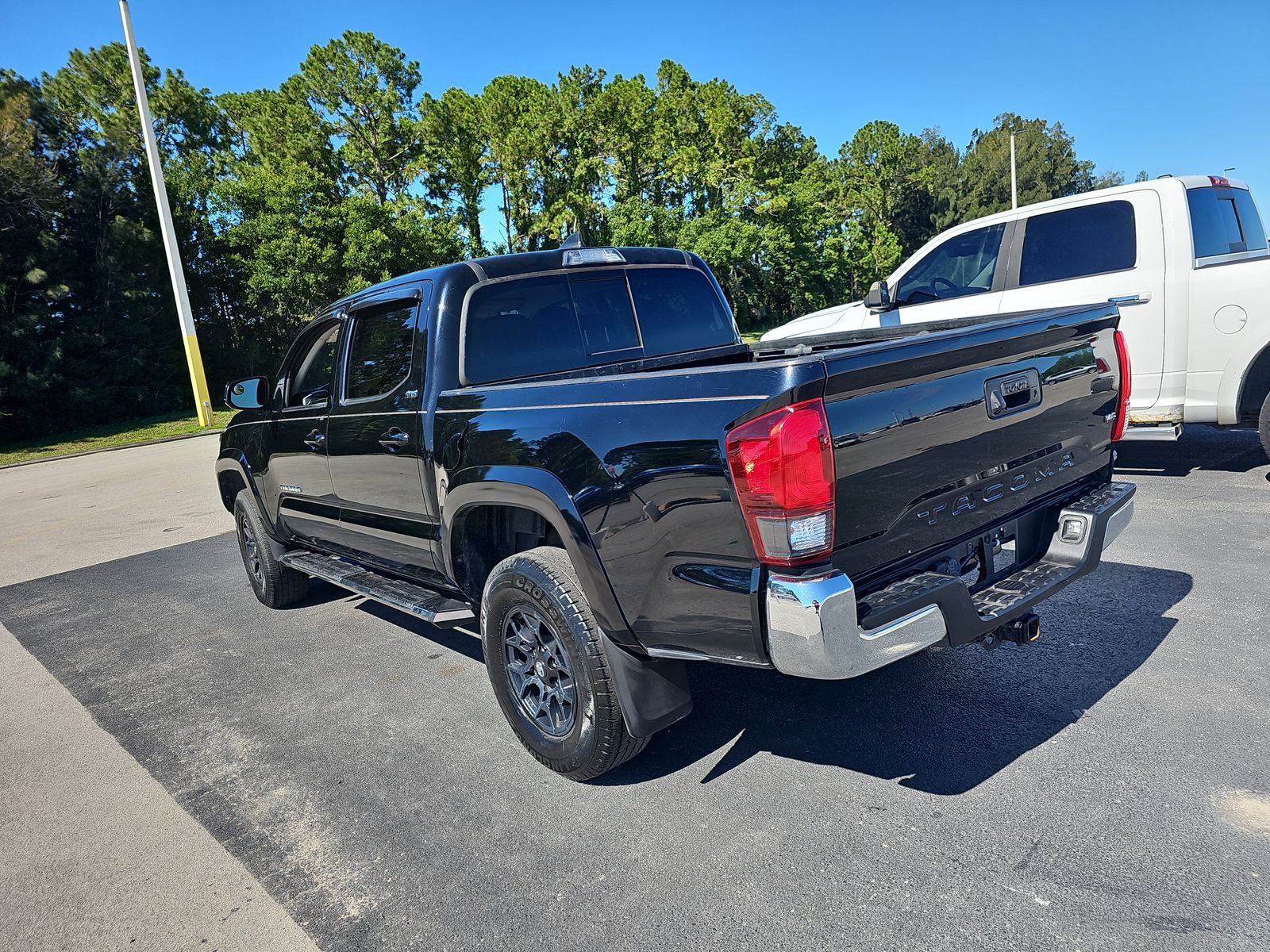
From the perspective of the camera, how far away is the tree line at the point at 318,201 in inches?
955

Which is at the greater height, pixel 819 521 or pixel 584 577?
pixel 819 521

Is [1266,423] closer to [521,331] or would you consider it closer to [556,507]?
[521,331]

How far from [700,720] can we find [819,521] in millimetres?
1558

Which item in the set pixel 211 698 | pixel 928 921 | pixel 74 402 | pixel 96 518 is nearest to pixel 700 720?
pixel 928 921

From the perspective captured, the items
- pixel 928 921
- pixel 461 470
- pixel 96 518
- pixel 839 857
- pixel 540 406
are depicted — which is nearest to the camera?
pixel 928 921

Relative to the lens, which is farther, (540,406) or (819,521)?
(540,406)

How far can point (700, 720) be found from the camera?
3.54 meters

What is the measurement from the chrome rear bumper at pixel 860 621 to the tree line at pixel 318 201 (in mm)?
26279

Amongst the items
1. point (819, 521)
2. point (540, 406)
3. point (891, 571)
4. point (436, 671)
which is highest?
point (540, 406)

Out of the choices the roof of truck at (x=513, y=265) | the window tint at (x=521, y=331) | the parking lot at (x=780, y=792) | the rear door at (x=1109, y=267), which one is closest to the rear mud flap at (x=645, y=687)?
the parking lot at (x=780, y=792)

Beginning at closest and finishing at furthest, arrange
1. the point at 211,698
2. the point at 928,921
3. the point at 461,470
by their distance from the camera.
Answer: the point at 928,921
the point at 461,470
the point at 211,698

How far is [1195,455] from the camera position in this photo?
7.56 m

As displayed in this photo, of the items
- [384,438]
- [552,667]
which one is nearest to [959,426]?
[552,667]

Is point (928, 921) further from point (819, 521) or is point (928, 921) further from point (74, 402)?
point (74, 402)
